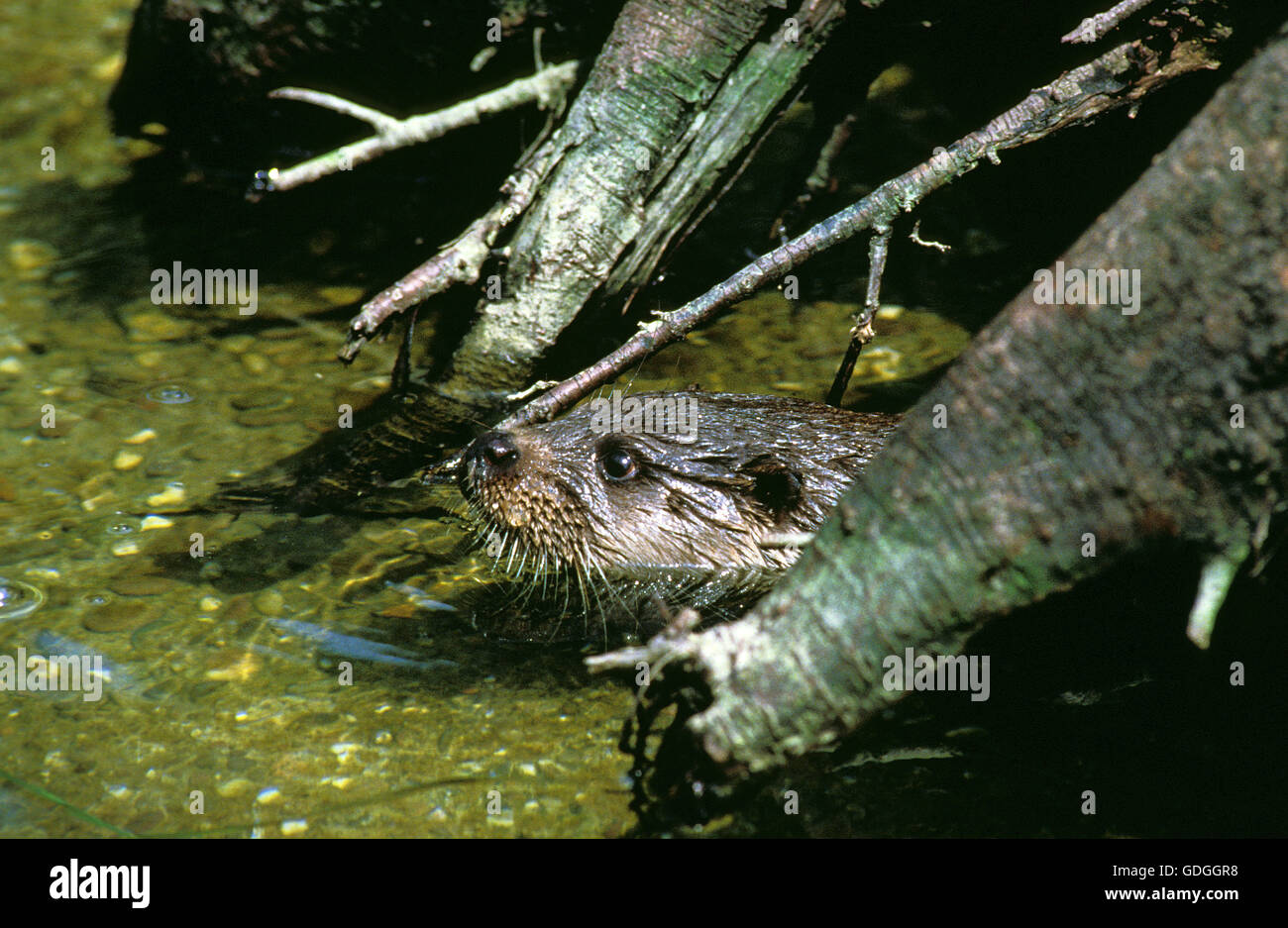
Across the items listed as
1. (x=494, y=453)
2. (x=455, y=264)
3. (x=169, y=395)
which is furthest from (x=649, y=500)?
(x=169, y=395)

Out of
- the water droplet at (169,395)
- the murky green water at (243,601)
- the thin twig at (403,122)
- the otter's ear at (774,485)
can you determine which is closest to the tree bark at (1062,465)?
the murky green water at (243,601)

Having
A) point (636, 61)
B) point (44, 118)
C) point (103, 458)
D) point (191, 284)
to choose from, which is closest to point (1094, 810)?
point (636, 61)

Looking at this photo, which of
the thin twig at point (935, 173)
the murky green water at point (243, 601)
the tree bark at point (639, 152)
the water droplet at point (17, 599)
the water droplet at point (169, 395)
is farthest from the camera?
the water droplet at point (169, 395)

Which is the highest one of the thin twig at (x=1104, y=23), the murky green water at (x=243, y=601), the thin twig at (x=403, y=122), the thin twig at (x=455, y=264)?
the thin twig at (x=403, y=122)

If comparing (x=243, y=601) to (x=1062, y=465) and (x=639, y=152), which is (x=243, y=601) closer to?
(x=639, y=152)

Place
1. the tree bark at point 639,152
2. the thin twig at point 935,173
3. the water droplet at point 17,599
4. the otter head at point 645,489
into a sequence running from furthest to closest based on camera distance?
the tree bark at point 639,152 → the otter head at point 645,489 → the thin twig at point 935,173 → the water droplet at point 17,599

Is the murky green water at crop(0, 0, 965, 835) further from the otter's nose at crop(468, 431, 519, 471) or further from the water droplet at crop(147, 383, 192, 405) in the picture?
the otter's nose at crop(468, 431, 519, 471)

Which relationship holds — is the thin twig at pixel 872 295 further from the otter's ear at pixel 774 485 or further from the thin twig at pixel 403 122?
the thin twig at pixel 403 122
